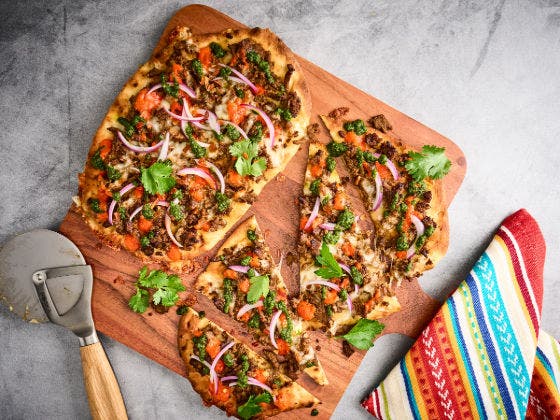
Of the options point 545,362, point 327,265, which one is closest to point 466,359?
point 545,362

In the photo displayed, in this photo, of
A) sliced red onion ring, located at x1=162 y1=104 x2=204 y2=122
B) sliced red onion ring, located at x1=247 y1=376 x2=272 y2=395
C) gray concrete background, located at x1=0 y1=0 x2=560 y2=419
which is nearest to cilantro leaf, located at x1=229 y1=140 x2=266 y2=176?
sliced red onion ring, located at x1=162 y1=104 x2=204 y2=122

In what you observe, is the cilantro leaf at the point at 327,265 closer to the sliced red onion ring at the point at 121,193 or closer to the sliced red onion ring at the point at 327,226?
the sliced red onion ring at the point at 327,226

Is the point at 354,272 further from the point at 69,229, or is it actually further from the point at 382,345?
the point at 69,229

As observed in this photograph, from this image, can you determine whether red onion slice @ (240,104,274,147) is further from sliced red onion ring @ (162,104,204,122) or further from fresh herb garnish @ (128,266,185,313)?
fresh herb garnish @ (128,266,185,313)

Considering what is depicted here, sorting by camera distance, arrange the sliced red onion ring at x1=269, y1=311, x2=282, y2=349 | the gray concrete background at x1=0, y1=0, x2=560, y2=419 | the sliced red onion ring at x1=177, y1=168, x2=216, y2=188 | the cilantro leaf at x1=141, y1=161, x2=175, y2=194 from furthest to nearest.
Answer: the gray concrete background at x1=0, y1=0, x2=560, y2=419 → the sliced red onion ring at x1=269, y1=311, x2=282, y2=349 → the sliced red onion ring at x1=177, y1=168, x2=216, y2=188 → the cilantro leaf at x1=141, y1=161, x2=175, y2=194

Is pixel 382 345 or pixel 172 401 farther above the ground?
pixel 382 345

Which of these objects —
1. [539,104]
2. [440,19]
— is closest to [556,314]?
[539,104]
